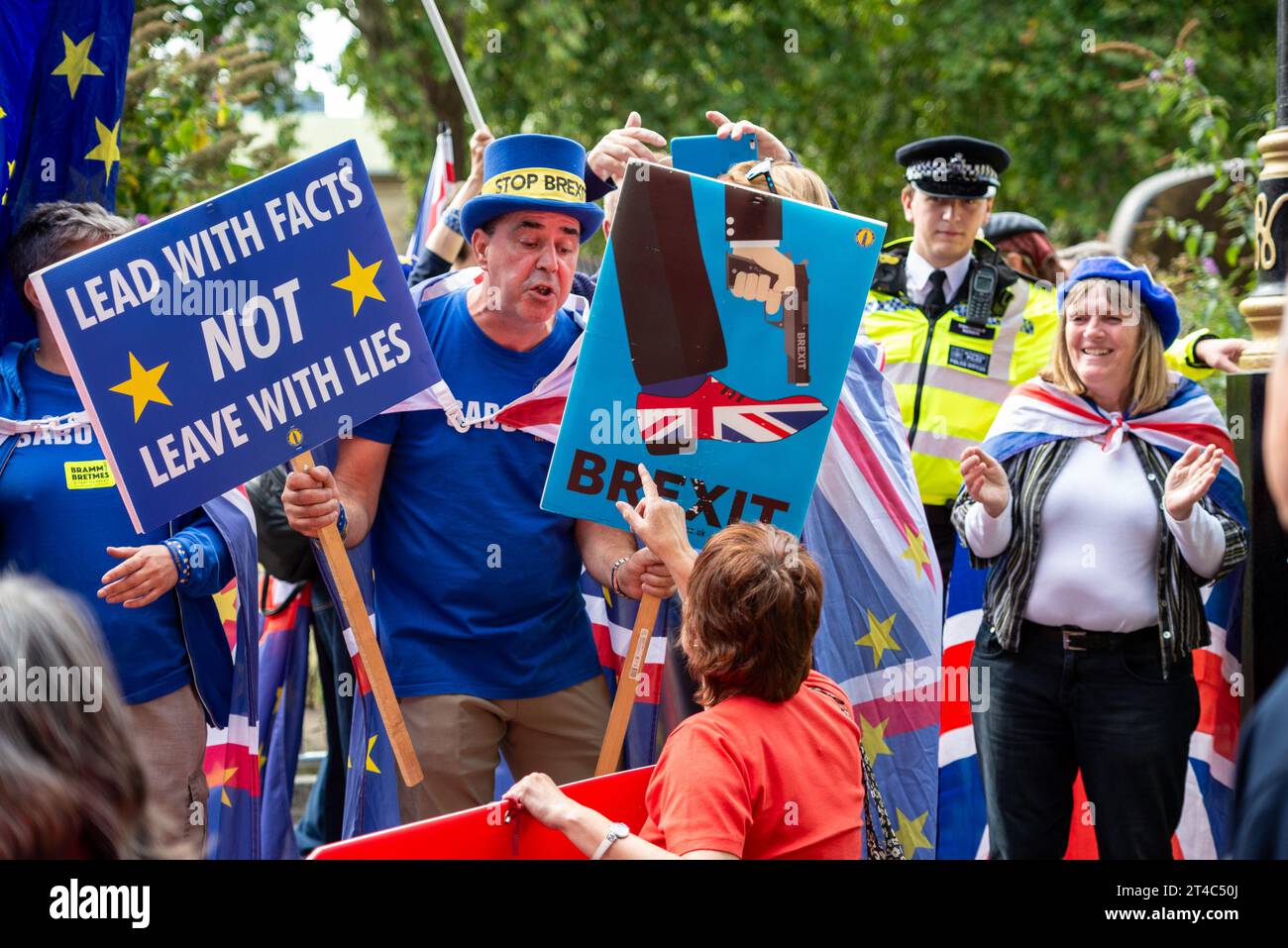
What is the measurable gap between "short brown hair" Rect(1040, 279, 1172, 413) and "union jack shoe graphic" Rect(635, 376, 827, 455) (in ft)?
3.71

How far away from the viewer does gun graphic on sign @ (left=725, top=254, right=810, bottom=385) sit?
138 inches

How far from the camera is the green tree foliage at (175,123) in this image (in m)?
5.98

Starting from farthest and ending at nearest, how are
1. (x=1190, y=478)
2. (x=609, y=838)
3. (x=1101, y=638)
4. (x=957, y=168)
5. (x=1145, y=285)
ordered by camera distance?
(x=957, y=168) → (x=1145, y=285) → (x=1101, y=638) → (x=1190, y=478) → (x=609, y=838)

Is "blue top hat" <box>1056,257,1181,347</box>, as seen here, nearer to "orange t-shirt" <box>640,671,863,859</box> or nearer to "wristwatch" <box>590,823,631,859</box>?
"orange t-shirt" <box>640,671,863,859</box>

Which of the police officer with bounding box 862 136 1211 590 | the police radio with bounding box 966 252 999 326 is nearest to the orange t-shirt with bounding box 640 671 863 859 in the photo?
the police officer with bounding box 862 136 1211 590

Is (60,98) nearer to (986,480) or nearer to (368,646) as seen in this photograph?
(368,646)

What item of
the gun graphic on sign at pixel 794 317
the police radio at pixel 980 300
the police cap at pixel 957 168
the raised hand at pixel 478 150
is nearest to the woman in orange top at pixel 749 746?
the gun graphic on sign at pixel 794 317

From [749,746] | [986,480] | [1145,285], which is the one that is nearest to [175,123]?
[986,480]

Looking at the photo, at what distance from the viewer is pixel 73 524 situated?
339 cm

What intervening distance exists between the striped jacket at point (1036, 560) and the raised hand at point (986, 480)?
0.11 m

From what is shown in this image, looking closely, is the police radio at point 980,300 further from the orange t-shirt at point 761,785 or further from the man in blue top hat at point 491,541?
the orange t-shirt at point 761,785

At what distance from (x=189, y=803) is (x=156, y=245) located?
4.37ft

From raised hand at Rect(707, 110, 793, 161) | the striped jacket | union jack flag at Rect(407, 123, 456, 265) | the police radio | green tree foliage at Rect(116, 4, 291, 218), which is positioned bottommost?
the striped jacket

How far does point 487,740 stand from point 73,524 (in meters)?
1.09
